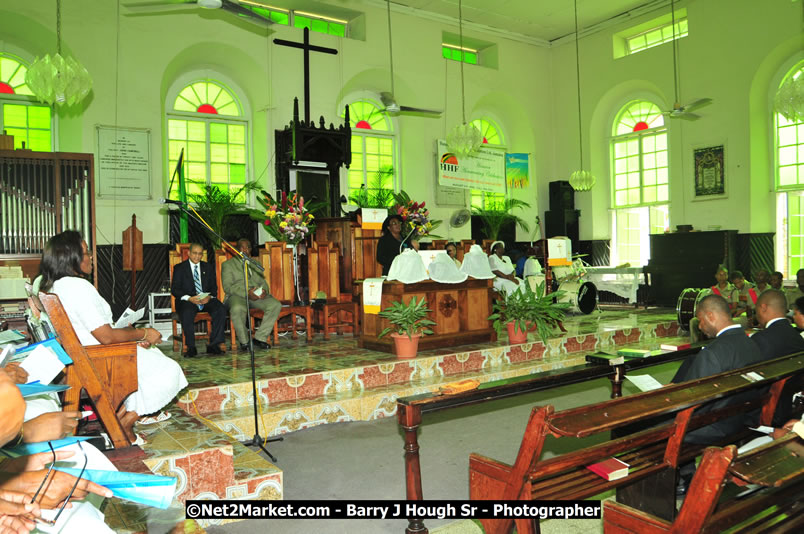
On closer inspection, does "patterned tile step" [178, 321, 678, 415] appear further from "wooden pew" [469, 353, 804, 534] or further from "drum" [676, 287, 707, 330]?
"wooden pew" [469, 353, 804, 534]

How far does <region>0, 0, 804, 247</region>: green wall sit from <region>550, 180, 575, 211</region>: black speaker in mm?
216

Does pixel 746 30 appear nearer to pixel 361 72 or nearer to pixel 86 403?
pixel 361 72

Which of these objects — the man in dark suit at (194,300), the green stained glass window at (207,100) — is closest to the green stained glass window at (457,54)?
the green stained glass window at (207,100)

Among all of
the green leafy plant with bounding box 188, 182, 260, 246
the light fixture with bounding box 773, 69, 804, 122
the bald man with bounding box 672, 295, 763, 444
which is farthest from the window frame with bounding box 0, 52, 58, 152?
the light fixture with bounding box 773, 69, 804, 122

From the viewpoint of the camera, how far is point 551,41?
541 inches

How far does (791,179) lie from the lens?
10.2m

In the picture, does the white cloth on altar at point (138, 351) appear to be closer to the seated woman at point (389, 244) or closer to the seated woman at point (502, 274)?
the seated woman at point (389, 244)

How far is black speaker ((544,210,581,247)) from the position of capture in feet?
43.1

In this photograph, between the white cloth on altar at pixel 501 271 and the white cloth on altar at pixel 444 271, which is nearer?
the white cloth on altar at pixel 444 271

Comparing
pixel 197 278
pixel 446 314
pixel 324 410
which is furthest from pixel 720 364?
pixel 197 278

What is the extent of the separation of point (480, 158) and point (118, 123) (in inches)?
282

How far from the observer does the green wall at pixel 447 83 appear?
867 centimetres

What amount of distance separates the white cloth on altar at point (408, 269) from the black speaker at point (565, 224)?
26.5 ft

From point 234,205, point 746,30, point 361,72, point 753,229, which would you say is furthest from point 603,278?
point 234,205
